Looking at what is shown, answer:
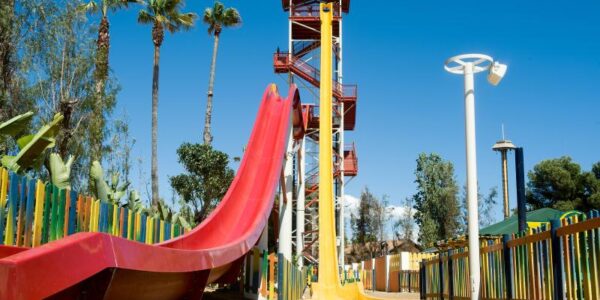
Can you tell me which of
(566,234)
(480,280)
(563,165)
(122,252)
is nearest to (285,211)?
(480,280)

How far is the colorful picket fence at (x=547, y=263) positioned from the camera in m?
6.10

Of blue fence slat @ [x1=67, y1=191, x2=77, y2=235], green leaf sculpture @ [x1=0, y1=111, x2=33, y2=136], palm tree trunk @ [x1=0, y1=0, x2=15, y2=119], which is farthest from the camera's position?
palm tree trunk @ [x1=0, y1=0, x2=15, y2=119]

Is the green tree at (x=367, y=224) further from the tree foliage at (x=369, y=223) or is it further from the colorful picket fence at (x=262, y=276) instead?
the colorful picket fence at (x=262, y=276)

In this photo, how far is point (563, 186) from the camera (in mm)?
47781

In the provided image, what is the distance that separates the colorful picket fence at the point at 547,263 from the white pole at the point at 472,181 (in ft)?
0.79

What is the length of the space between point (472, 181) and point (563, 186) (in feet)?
139

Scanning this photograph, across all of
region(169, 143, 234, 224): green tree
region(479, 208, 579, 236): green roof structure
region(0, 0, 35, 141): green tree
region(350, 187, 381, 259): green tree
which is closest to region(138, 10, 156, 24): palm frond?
region(169, 143, 234, 224): green tree

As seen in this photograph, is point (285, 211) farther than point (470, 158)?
Yes

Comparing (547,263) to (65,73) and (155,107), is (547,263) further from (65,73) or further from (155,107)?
(155,107)

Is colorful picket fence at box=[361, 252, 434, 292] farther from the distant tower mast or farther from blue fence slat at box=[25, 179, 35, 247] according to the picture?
blue fence slat at box=[25, 179, 35, 247]

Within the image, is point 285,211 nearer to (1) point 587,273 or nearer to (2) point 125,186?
(2) point 125,186

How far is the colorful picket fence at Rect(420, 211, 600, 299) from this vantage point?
610 cm

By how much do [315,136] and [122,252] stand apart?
86.1 feet

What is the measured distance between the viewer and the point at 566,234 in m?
6.52
